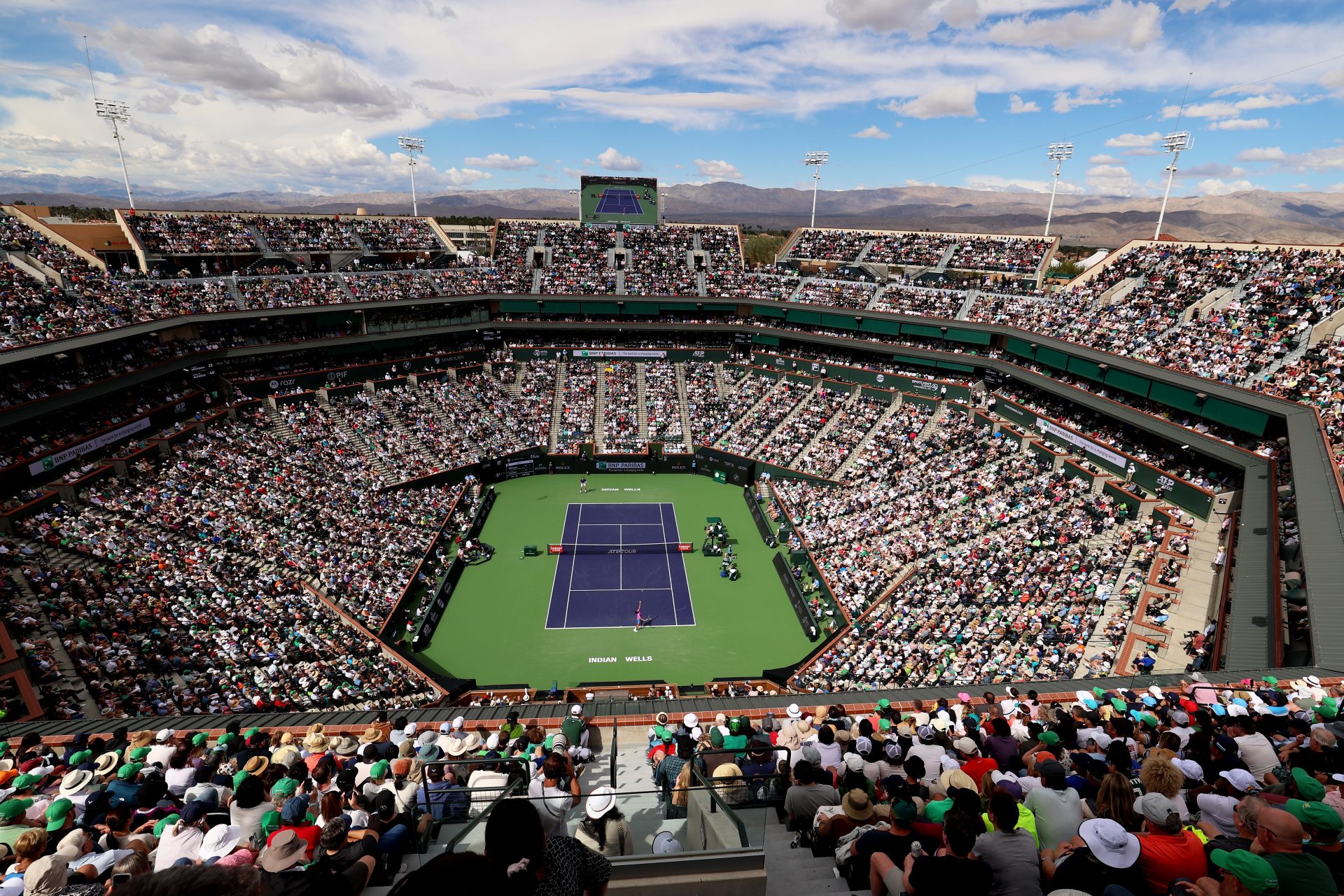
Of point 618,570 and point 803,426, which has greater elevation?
point 803,426

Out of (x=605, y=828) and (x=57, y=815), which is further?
(x=57, y=815)

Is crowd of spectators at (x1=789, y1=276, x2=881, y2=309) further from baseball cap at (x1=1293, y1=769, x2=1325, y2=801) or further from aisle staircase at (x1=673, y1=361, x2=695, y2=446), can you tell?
baseball cap at (x1=1293, y1=769, x2=1325, y2=801)

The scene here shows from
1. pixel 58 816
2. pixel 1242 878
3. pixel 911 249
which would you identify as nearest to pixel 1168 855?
pixel 1242 878

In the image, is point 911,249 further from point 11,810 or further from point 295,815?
point 11,810

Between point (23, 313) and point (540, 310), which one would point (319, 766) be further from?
point (540, 310)

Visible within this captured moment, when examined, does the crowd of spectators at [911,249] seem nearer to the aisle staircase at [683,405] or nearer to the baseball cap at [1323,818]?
the aisle staircase at [683,405]

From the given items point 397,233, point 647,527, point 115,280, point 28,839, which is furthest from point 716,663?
point 397,233
